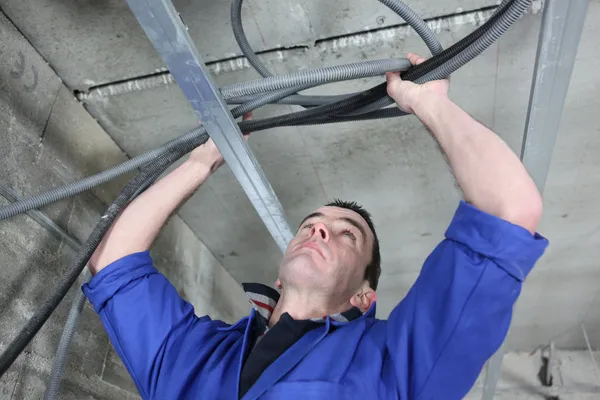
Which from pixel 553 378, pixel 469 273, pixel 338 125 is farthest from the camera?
pixel 553 378

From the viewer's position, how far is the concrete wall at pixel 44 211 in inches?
46.0

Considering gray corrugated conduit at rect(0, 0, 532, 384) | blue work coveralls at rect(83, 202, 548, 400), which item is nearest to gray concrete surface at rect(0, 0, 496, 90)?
gray corrugated conduit at rect(0, 0, 532, 384)

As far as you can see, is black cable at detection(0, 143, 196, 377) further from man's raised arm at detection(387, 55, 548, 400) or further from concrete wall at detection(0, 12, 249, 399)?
man's raised arm at detection(387, 55, 548, 400)

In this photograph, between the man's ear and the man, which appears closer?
the man

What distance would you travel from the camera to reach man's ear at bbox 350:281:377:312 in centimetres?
126

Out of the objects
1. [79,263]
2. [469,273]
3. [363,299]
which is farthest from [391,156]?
[79,263]

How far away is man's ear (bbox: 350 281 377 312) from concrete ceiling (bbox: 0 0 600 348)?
0.50 metres

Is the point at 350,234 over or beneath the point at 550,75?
beneath

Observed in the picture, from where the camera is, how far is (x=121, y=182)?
1713 mm

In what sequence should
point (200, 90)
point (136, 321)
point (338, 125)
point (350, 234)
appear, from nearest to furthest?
point (200, 90) < point (136, 321) < point (350, 234) < point (338, 125)

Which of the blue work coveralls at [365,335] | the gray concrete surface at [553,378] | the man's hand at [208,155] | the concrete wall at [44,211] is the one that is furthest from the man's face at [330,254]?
the gray concrete surface at [553,378]

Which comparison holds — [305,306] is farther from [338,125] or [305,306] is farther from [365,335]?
[338,125]

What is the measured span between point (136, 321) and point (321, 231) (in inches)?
18.2

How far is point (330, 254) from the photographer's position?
3.92 ft
